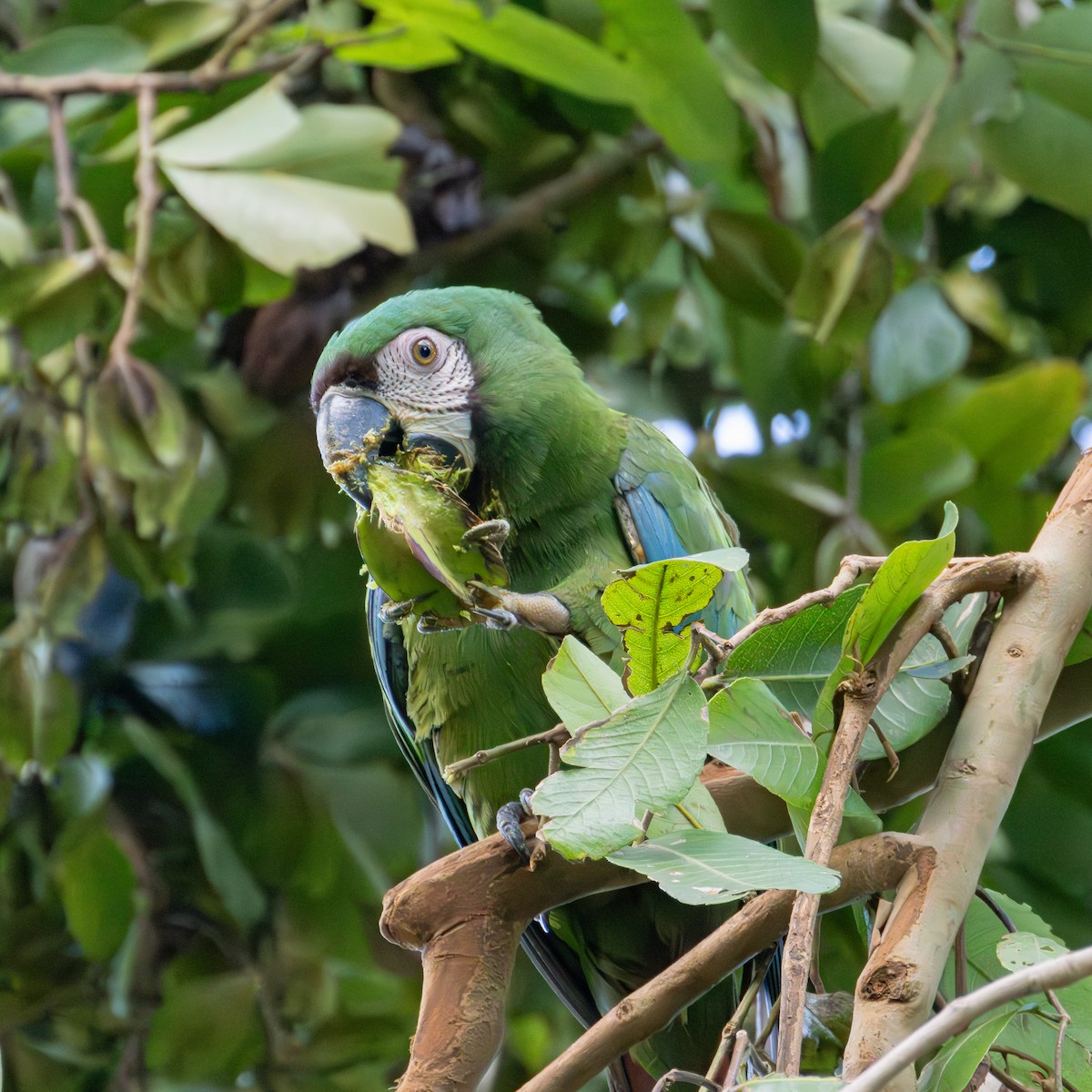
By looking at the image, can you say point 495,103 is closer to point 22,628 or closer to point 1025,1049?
point 22,628

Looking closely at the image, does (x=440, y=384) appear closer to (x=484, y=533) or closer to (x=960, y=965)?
(x=484, y=533)

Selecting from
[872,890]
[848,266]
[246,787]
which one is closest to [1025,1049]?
[872,890]

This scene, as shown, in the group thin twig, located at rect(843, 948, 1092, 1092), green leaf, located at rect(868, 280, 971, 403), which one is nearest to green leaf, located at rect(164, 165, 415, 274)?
green leaf, located at rect(868, 280, 971, 403)

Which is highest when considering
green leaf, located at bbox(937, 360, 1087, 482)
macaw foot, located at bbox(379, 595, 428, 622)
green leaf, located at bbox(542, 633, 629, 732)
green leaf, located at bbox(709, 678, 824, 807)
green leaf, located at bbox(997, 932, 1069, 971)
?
green leaf, located at bbox(709, 678, 824, 807)

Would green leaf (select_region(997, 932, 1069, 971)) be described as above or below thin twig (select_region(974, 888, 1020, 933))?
above

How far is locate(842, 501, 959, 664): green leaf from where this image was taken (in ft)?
1.73

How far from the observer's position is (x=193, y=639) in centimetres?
171

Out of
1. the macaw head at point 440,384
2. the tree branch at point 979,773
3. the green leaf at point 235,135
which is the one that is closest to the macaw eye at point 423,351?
the macaw head at point 440,384

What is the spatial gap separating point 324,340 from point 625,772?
4.37ft

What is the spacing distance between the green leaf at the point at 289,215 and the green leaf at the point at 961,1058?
2.96 feet

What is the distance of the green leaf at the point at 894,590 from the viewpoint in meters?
0.53

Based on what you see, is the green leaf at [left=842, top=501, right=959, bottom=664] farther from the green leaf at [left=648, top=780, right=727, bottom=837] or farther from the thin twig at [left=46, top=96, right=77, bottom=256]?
the thin twig at [left=46, top=96, right=77, bottom=256]

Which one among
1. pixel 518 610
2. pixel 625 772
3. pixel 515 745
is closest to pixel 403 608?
pixel 518 610

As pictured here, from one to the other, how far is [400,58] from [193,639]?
81 centimetres
